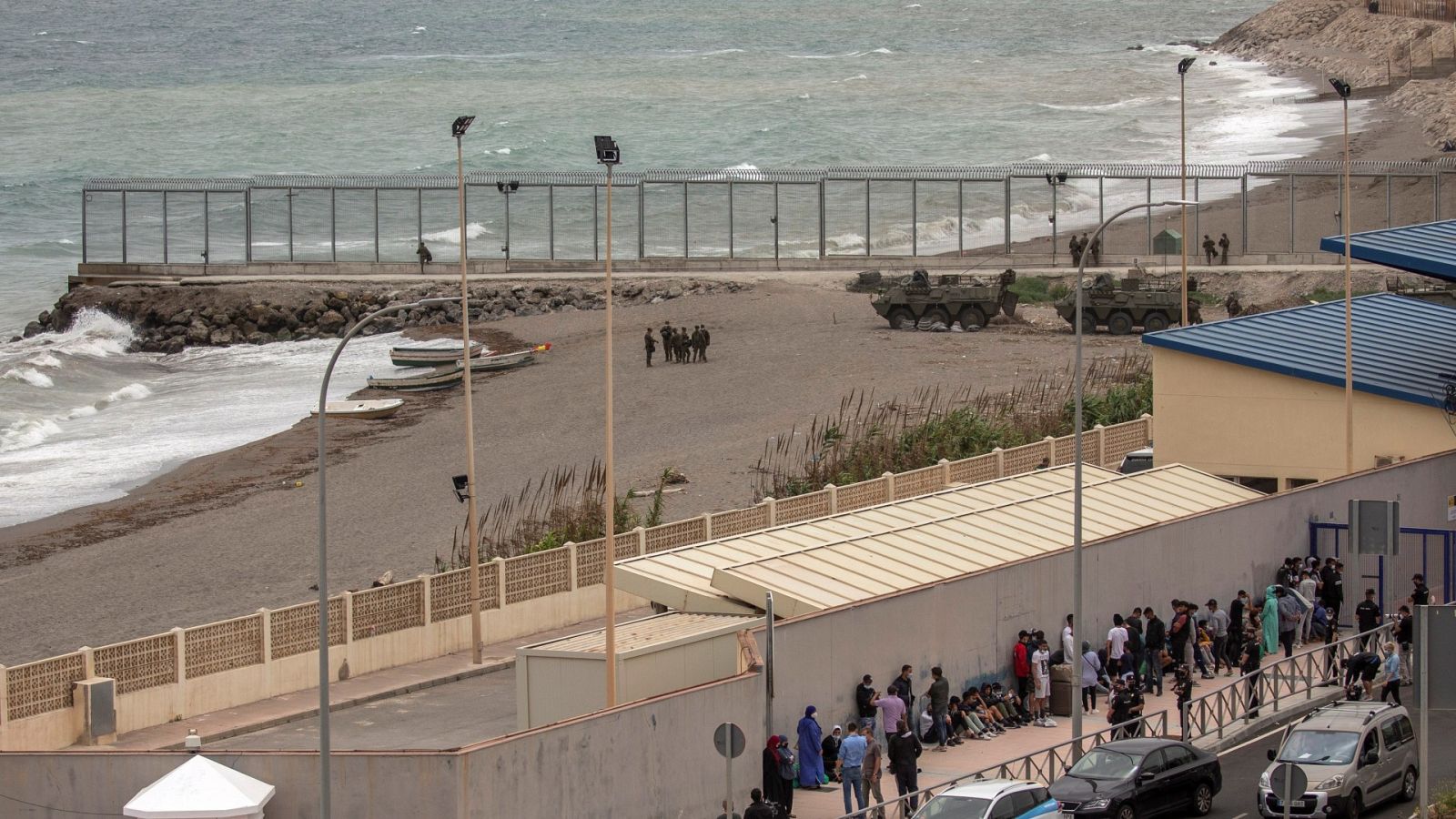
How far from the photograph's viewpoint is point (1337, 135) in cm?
9538

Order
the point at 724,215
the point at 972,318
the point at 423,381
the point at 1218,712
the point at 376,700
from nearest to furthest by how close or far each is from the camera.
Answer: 1. the point at 1218,712
2. the point at 376,700
3. the point at 423,381
4. the point at 972,318
5. the point at 724,215

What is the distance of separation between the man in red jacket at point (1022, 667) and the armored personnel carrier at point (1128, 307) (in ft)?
106

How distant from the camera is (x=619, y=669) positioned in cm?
2114

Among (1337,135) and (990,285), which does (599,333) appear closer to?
(990,285)

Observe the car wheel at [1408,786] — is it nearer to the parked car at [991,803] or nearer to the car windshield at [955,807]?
the parked car at [991,803]

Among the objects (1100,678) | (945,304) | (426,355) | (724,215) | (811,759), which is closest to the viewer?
(811,759)

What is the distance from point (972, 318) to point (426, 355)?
16.3 meters

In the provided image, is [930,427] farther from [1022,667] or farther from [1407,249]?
[1022,667]

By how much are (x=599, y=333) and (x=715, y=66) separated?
108337 mm

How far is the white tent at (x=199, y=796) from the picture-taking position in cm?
1772

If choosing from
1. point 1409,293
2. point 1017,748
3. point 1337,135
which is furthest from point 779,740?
point 1337,135

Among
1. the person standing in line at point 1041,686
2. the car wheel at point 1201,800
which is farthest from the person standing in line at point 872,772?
the person standing in line at point 1041,686

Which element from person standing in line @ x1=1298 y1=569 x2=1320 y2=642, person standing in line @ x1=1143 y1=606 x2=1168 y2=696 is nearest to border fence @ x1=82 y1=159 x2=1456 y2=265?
person standing in line @ x1=1298 y1=569 x2=1320 y2=642

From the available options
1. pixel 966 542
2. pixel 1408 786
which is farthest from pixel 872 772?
pixel 966 542
